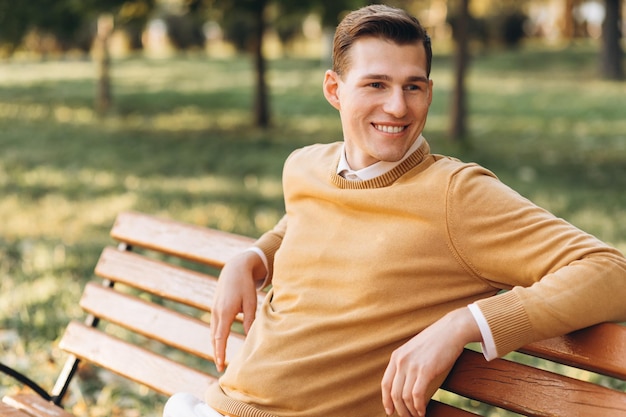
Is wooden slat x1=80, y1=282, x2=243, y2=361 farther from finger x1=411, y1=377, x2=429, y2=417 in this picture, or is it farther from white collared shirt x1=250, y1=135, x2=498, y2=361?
finger x1=411, y1=377, x2=429, y2=417

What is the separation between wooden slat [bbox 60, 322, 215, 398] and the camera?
3018 mm

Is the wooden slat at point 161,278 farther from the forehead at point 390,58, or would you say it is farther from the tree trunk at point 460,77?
the tree trunk at point 460,77

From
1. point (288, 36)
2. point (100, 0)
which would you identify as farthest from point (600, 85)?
point (288, 36)

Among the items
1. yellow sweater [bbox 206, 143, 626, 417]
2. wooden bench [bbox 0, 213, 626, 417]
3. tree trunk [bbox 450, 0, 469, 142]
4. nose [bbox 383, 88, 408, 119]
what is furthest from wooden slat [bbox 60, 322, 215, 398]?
tree trunk [bbox 450, 0, 469, 142]

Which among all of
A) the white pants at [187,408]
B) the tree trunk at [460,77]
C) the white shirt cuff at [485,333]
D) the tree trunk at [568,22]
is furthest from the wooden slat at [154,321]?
the tree trunk at [568,22]

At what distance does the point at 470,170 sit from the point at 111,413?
266 centimetres

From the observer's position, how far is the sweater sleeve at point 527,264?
188cm

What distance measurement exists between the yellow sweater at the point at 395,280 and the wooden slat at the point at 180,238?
0.61 metres

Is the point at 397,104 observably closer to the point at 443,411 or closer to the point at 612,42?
the point at 443,411

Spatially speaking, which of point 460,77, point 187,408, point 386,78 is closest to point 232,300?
point 187,408

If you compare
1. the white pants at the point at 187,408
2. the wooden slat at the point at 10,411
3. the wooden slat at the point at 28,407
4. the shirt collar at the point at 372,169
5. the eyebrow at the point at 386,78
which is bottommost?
the wooden slat at the point at 28,407

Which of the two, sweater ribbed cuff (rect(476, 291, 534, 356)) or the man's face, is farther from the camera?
the man's face

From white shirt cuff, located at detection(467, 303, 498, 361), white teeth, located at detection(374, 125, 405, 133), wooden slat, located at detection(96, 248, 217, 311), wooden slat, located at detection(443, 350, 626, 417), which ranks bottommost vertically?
wooden slat, located at detection(96, 248, 217, 311)

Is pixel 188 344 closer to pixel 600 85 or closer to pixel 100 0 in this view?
pixel 100 0
